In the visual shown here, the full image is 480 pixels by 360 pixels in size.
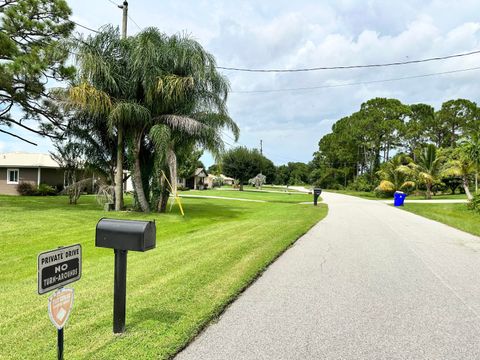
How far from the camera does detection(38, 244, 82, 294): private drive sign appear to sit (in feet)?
8.82

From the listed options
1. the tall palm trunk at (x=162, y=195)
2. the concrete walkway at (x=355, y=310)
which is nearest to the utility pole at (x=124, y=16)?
the tall palm trunk at (x=162, y=195)

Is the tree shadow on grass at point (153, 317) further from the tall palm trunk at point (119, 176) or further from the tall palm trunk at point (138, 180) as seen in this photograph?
the tall palm trunk at point (119, 176)

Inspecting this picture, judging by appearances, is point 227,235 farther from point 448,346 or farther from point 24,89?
point 24,89

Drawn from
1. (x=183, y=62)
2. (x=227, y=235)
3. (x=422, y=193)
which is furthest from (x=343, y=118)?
(x=227, y=235)

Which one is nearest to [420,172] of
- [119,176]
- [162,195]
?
[162,195]

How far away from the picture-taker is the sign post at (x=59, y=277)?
8.91 feet

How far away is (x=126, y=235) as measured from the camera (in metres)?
3.35

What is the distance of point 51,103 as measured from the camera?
17344 millimetres

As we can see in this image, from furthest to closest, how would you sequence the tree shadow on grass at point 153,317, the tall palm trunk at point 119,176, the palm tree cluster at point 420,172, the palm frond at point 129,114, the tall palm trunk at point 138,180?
the palm tree cluster at point 420,172
the tall palm trunk at point 119,176
the tall palm trunk at point 138,180
the palm frond at point 129,114
the tree shadow on grass at point 153,317

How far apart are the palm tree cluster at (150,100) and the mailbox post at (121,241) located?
12.1m

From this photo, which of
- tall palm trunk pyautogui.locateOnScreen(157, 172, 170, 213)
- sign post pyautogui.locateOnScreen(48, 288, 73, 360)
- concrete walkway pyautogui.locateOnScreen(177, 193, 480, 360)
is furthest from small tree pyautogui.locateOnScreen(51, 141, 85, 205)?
sign post pyautogui.locateOnScreen(48, 288, 73, 360)

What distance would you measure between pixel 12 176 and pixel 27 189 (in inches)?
115

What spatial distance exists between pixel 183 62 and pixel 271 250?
438 inches

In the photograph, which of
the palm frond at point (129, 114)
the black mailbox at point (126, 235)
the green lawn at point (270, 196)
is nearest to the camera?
the black mailbox at point (126, 235)
